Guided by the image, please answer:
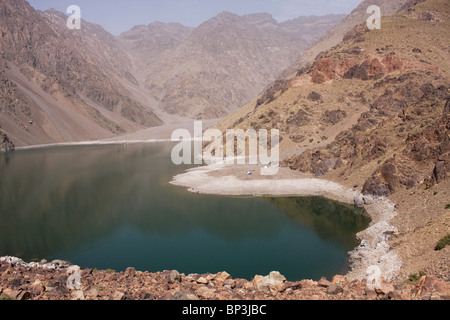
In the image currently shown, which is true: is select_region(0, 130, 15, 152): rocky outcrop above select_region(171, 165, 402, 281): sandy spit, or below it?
above

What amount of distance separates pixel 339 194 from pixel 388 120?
47.2ft

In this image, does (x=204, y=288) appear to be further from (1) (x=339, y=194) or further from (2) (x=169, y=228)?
(1) (x=339, y=194)

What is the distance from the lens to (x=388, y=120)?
5006cm

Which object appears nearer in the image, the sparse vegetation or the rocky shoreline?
the rocky shoreline

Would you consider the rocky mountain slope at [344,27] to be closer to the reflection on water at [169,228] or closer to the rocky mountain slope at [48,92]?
the rocky mountain slope at [48,92]

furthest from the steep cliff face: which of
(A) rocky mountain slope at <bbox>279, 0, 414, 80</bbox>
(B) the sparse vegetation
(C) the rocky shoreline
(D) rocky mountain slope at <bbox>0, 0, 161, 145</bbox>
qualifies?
(D) rocky mountain slope at <bbox>0, 0, 161, 145</bbox>

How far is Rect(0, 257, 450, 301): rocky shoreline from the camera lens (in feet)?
45.3

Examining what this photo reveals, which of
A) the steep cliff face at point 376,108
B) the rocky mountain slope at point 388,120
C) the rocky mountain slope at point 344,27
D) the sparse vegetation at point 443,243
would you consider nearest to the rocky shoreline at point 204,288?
the sparse vegetation at point 443,243

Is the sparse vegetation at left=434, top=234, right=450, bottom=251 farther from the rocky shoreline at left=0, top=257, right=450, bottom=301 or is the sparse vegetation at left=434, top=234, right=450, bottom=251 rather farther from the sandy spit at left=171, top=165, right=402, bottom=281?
the rocky shoreline at left=0, top=257, right=450, bottom=301

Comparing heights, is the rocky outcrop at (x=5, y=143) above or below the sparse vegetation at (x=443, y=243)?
above

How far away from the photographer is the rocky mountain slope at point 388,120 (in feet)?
96.5

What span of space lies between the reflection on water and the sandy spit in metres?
1.37

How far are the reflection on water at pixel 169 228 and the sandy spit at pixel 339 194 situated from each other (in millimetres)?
1374
